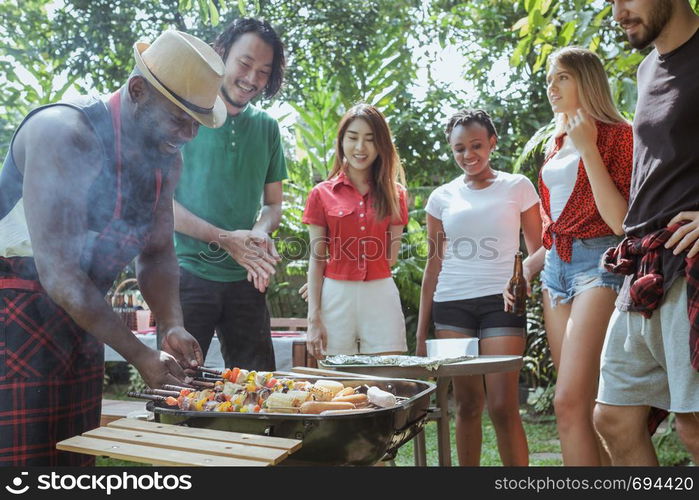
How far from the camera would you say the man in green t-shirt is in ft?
9.71

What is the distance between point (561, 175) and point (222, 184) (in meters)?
1.42

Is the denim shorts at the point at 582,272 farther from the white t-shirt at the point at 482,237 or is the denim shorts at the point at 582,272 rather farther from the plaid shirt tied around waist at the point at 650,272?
the white t-shirt at the point at 482,237

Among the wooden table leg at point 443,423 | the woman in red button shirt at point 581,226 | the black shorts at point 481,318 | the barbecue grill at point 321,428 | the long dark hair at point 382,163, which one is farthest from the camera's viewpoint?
the long dark hair at point 382,163

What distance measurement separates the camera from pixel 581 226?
106 inches

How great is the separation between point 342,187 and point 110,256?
181cm

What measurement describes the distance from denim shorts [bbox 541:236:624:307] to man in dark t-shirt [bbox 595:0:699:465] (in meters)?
0.44

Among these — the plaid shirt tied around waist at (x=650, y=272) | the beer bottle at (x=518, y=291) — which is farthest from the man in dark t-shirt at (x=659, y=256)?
the beer bottle at (x=518, y=291)

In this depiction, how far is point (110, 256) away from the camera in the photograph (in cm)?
194

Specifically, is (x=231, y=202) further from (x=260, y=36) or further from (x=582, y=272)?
(x=582, y=272)

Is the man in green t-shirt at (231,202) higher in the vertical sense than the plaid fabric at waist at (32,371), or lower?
higher

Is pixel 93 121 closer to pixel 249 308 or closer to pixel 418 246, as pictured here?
pixel 249 308

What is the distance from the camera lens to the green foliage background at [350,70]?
5566 millimetres

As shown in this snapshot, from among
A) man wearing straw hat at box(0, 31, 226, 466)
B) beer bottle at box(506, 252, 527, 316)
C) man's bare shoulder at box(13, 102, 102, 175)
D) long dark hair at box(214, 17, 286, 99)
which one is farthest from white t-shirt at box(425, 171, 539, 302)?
man's bare shoulder at box(13, 102, 102, 175)

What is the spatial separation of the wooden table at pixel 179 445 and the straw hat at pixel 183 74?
874 mm
